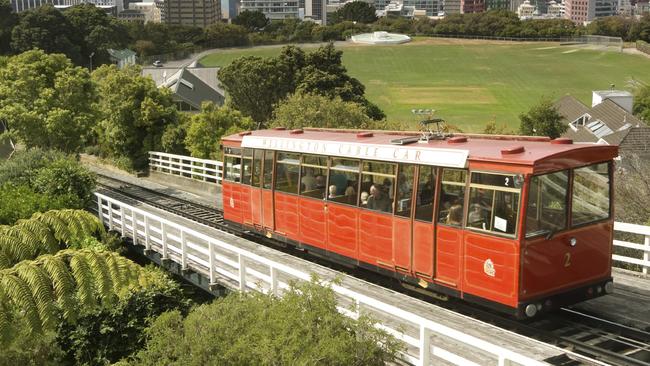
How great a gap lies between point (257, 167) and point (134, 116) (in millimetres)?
21287

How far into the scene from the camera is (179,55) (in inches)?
5625

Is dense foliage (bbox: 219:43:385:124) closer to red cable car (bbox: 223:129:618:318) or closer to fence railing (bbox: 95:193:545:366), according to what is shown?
fence railing (bbox: 95:193:545:366)

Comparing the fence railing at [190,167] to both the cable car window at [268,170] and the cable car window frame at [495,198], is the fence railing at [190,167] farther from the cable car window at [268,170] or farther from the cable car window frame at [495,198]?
the cable car window at [268,170]

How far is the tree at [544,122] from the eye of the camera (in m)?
57.8

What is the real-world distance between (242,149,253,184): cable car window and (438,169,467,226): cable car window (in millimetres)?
6993

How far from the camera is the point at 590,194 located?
12367 millimetres

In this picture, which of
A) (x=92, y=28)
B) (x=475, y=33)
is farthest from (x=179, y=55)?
(x=475, y=33)

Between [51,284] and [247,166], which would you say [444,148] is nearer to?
[51,284]

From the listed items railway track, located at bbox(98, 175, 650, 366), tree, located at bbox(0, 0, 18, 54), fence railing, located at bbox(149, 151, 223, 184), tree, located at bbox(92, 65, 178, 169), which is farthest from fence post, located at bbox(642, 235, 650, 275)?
tree, located at bbox(0, 0, 18, 54)

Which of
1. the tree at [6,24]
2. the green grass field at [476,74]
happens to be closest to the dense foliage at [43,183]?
the green grass field at [476,74]

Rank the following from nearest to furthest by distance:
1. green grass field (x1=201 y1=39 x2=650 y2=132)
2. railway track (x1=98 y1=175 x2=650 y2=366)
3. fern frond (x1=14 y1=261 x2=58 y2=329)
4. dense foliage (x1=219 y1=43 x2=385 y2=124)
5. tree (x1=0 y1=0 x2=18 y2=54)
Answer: railway track (x1=98 y1=175 x2=650 y2=366) < fern frond (x1=14 y1=261 x2=58 y2=329) < dense foliage (x1=219 y1=43 x2=385 y2=124) < tree (x1=0 y1=0 x2=18 y2=54) < green grass field (x1=201 y1=39 x2=650 y2=132)

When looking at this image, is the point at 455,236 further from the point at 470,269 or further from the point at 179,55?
the point at 179,55

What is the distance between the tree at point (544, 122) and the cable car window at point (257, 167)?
140 ft

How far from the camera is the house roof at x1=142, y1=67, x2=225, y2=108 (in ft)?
217
